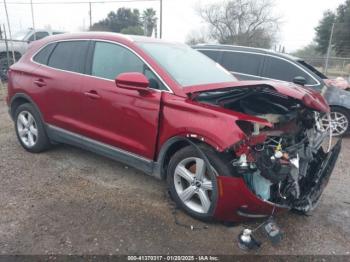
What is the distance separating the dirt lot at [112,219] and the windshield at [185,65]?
1.34m

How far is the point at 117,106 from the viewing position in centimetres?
381

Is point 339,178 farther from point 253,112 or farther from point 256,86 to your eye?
point 256,86

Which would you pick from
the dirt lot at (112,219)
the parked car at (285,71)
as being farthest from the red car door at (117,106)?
the parked car at (285,71)

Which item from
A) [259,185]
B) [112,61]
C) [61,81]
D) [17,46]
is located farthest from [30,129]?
[17,46]

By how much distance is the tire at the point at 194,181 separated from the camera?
310 centimetres

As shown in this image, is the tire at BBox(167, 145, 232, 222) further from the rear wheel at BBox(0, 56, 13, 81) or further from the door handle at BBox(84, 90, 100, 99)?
the rear wheel at BBox(0, 56, 13, 81)

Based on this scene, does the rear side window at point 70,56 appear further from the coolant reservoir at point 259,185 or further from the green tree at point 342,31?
the green tree at point 342,31

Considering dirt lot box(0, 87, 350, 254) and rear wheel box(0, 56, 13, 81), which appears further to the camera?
rear wheel box(0, 56, 13, 81)

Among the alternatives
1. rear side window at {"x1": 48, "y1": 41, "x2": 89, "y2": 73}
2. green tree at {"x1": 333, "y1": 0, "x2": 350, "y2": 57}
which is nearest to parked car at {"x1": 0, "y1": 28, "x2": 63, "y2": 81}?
rear side window at {"x1": 48, "y1": 41, "x2": 89, "y2": 73}

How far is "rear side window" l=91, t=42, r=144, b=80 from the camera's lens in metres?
3.86

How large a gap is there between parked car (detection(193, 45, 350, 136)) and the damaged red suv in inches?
122

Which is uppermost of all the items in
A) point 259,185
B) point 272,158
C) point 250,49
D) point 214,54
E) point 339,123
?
point 250,49

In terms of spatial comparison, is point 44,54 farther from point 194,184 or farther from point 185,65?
point 194,184

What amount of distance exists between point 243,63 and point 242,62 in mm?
35
